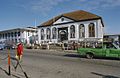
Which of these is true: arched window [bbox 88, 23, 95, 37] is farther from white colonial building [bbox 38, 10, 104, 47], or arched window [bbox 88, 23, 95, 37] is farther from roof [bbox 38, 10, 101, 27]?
roof [bbox 38, 10, 101, 27]

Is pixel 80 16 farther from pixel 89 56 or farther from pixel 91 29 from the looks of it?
pixel 89 56

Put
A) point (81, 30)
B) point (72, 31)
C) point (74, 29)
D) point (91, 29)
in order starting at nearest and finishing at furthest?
1. point (91, 29)
2. point (81, 30)
3. point (74, 29)
4. point (72, 31)

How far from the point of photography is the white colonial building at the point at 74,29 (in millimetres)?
46906

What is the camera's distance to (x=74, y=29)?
2021 inches

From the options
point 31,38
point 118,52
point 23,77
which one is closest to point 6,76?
point 23,77

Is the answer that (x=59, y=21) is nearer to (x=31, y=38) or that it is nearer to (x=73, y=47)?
(x=73, y=47)

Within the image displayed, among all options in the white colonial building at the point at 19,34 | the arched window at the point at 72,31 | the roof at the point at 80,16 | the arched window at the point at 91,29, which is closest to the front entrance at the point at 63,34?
the arched window at the point at 72,31

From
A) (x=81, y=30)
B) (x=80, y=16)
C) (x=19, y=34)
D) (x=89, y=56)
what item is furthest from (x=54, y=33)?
(x=89, y=56)

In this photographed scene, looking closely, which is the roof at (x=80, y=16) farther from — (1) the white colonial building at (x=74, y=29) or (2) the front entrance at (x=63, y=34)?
(2) the front entrance at (x=63, y=34)

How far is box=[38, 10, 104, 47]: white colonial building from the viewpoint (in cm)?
4691

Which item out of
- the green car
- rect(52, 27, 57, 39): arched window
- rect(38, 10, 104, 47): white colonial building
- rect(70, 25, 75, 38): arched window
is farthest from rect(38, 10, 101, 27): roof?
the green car

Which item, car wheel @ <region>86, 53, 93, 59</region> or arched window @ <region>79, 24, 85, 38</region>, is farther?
arched window @ <region>79, 24, 85, 38</region>

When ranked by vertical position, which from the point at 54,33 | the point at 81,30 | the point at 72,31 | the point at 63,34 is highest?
the point at 81,30

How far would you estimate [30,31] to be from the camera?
7675 centimetres
